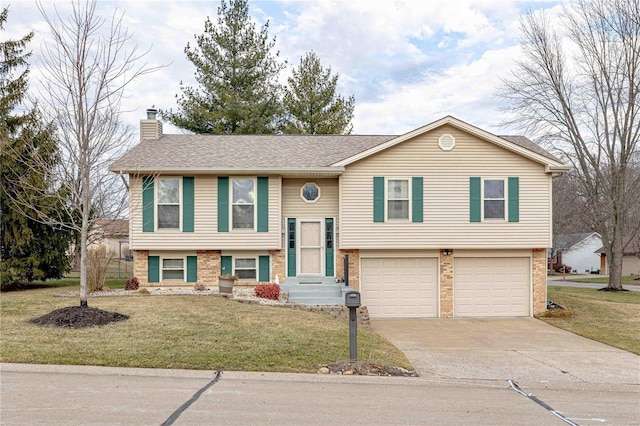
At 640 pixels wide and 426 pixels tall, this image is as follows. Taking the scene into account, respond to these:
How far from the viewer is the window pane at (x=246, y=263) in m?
16.5

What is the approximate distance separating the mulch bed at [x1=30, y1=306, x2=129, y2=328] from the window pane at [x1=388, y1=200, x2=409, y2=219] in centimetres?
877

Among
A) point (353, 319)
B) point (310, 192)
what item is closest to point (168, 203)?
point (310, 192)

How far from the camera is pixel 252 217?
1620cm

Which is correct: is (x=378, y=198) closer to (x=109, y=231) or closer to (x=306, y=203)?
(x=306, y=203)

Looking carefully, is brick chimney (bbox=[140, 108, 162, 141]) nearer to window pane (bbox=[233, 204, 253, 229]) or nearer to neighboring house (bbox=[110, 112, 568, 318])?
neighboring house (bbox=[110, 112, 568, 318])

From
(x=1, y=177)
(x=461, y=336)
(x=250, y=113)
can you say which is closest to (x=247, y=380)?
(x=461, y=336)

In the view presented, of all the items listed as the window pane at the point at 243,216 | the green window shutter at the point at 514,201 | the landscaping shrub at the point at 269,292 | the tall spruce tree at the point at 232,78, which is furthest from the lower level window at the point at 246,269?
the tall spruce tree at the point at 232,78

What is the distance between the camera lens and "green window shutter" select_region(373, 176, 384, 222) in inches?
631

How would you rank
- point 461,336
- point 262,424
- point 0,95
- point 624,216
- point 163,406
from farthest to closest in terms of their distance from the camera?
point 624,216
point 0,95
point 461,336
point 163,406
point 262,424

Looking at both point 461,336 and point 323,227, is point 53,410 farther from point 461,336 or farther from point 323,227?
point 323,227

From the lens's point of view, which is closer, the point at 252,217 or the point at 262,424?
the point at 262,424

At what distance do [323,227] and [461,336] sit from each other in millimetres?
5901

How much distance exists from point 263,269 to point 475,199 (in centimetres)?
707

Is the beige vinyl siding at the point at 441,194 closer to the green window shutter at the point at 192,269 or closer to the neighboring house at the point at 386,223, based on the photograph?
the neighboring house at the point at 386,223
